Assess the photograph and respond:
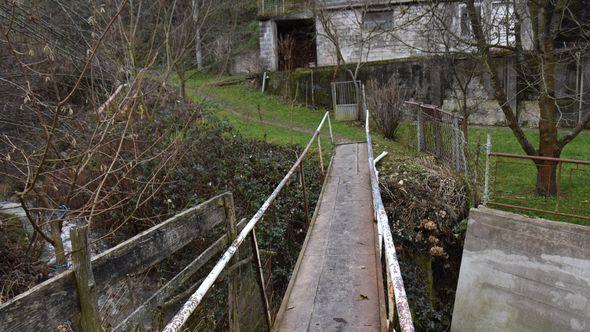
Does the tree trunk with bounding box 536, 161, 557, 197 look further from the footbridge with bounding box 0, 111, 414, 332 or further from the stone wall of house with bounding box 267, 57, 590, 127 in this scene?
the stone wall of house with bounding box 267, 57, 590, 127

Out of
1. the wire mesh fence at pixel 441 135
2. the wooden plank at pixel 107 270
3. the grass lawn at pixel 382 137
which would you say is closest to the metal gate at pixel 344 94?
the grass lawn at pixel 382 137

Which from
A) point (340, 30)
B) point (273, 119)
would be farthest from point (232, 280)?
point (340, 30)

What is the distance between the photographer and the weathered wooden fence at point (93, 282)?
2193mm

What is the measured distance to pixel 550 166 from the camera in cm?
920

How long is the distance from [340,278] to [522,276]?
436 cm

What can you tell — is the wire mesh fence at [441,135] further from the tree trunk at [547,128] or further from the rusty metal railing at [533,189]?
the tree trunk at [547,128]

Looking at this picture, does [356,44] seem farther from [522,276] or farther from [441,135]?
[522,276]

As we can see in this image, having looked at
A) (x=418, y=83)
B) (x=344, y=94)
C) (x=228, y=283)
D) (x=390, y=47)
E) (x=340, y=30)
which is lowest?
(x=228, y=283)

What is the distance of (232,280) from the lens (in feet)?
12.2

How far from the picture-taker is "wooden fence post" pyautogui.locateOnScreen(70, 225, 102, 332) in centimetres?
246

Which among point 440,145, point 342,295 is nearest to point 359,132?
point 440,145

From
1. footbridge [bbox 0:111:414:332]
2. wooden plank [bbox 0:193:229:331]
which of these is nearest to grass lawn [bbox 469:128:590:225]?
footbridge [bbox 0:111:414:332]

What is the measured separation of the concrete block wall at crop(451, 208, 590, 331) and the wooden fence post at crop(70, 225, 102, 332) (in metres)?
6.46

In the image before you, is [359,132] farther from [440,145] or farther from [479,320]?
[479,320]
